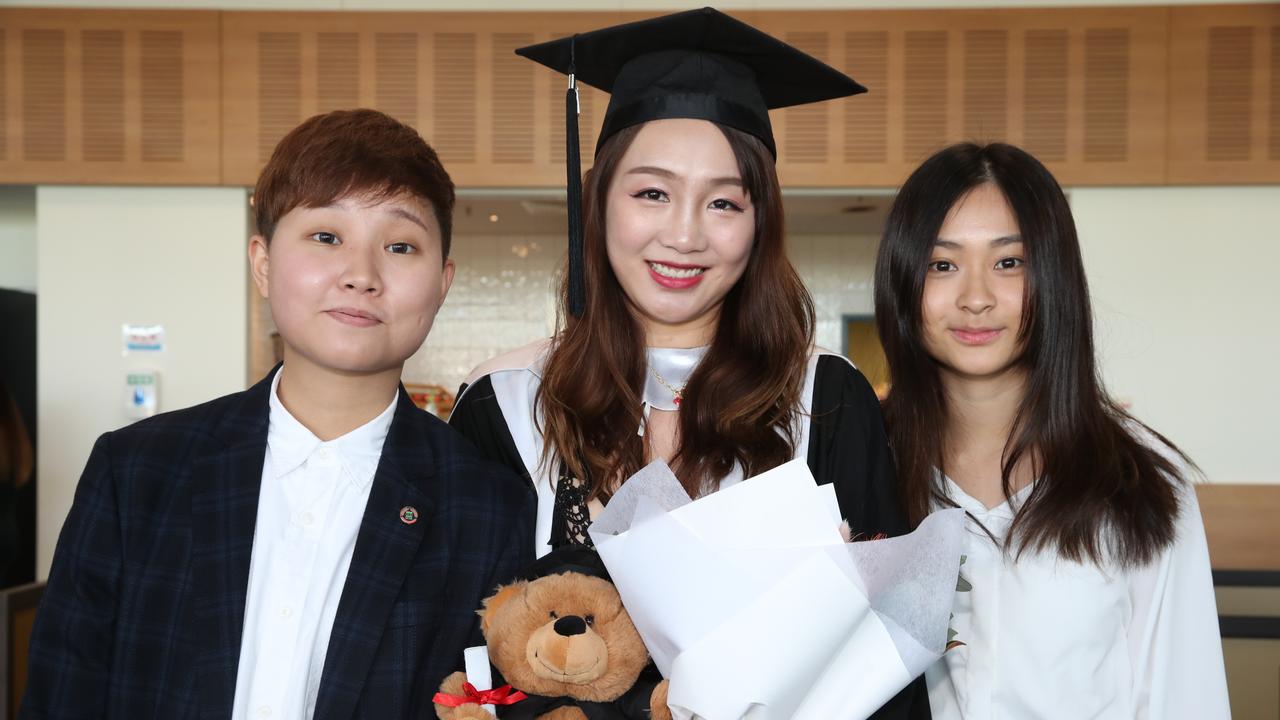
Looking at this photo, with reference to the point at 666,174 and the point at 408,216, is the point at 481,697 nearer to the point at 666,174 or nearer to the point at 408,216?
the point at 408,216

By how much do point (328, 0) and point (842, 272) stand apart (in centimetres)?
342

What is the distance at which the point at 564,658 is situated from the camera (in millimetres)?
1085

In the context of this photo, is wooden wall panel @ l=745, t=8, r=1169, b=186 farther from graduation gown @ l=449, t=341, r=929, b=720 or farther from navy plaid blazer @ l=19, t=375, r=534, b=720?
navy plaid blazer @ l=19, t=375, r=534, b=720

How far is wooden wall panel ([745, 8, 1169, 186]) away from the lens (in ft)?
14.8

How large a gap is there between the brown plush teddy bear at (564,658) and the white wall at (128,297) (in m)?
3.83

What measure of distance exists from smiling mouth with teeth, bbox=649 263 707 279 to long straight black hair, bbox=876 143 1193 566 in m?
0.49

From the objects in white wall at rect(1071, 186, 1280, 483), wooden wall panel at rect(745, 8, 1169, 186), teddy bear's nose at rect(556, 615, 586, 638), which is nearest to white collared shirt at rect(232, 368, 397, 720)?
teddy bear's nose at rect(556, 615, 586, 638)

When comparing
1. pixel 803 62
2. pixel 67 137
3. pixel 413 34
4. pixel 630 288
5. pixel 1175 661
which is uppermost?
pixel 413 34

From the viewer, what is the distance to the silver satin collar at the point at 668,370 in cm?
165

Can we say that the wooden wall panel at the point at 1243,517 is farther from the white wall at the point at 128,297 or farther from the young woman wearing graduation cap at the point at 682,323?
the white wall at the point at 128,297

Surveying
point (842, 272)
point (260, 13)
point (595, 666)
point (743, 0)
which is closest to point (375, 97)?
point (260, 13)

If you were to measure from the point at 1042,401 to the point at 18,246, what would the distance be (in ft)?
18.3

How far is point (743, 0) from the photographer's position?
4570 millimetres

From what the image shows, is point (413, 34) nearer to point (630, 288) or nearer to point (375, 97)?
point (375, 97)
